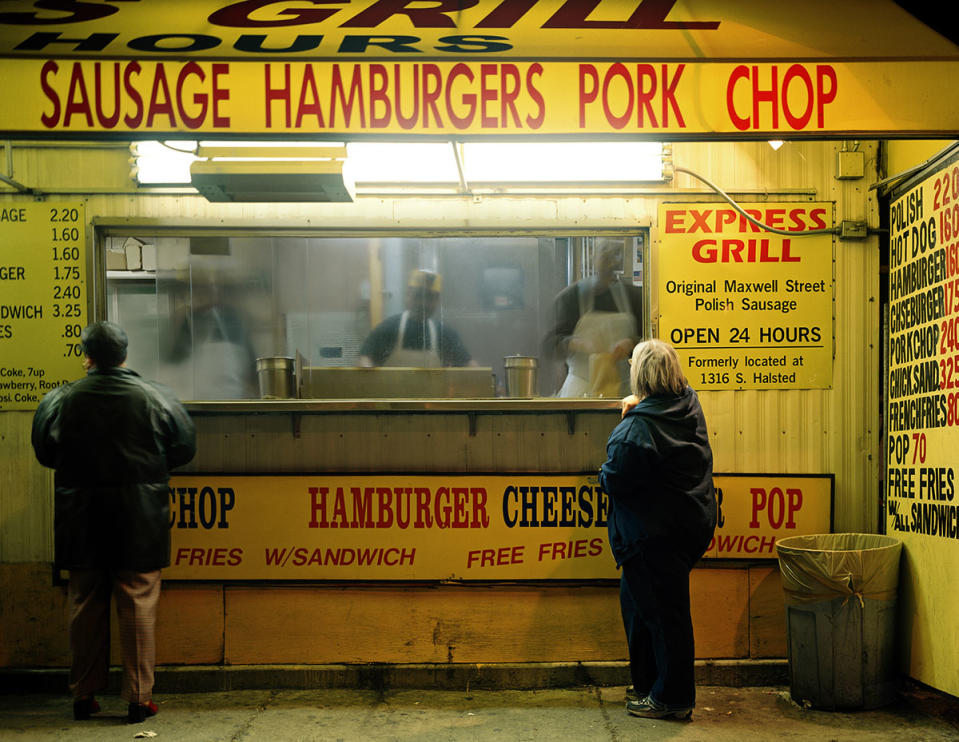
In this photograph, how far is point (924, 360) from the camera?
4816 mm

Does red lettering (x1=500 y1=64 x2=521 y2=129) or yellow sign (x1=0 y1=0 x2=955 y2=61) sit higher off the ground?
yellow sign (x1=0 y1=0 x2=955 y2=61)

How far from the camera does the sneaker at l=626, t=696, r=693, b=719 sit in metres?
4.59

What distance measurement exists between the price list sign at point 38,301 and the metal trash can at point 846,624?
4.53m

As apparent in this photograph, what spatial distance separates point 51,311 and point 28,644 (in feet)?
6.80

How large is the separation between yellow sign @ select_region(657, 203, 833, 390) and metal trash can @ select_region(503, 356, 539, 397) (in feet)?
2.90

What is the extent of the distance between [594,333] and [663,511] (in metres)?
1.46

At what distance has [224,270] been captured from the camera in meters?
5.57

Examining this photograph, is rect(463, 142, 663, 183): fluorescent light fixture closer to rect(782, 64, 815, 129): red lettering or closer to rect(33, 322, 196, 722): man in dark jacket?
rect(782, 64, 815, 129): red lettering

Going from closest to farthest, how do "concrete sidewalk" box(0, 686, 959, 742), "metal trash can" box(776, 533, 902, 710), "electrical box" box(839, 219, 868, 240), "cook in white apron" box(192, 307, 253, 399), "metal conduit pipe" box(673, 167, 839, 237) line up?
"concrete sidewalk" box(0, 686, 959, 742) → "metal trash can" box(776, 533, 902, 710) → "metal conduit pipe" box(673, 167, 839, 237) → "electrical box" box(839, 219, 868, 240) → "cook in white apron" box(192, 307, 253, 399)

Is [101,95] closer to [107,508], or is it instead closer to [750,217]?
[107,508]

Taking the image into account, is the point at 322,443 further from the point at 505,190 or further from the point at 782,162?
the point at 782,162

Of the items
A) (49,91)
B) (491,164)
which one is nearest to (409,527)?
(491,164)

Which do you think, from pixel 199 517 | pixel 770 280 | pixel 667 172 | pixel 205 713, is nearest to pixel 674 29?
pixel 667 172

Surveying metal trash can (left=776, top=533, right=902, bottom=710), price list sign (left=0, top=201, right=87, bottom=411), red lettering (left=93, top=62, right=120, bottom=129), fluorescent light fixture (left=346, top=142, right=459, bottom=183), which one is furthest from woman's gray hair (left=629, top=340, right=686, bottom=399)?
price list sign (left=0, top=201, right=87, bottom=411)
